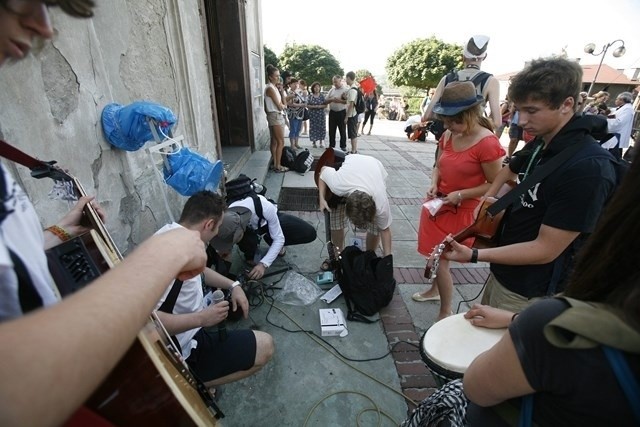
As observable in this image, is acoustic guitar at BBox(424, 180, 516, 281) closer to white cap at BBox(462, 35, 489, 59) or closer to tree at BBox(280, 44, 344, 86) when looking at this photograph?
white cap at BBox(462, 35, 489, 59)

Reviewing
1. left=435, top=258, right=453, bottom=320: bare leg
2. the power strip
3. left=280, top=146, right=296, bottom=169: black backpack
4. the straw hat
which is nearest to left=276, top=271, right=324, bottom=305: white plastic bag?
the power strip

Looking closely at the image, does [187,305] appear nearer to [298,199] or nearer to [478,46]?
[298,199]

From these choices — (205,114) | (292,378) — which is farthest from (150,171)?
(292,378)

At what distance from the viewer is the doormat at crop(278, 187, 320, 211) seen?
5117 millimetres

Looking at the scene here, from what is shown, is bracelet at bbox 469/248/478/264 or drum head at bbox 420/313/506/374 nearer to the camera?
drum head at bbox 420/313/506/374

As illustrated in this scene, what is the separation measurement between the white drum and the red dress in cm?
91

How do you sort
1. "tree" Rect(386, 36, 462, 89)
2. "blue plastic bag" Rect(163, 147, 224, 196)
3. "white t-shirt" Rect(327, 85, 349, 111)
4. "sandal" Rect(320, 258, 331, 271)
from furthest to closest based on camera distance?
"tree" Rect(386, 36, 462, 89) → "white t-shirt" Rect(327, 85, 349, 111) → "sandal" Rect(320, 258, 331, 271) → "blue plastic bag" Rect(163, 147, 224, 196)

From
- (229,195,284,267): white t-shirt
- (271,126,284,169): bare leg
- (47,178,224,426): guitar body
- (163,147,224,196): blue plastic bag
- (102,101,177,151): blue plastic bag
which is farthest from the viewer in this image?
(271,126,284,169): bare leg

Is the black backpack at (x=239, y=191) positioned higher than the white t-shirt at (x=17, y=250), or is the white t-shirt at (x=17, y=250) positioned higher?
the white t-shirt at (x=17, y=250)

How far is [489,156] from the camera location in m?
2.22

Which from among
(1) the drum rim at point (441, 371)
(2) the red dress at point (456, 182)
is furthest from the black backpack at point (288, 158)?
(1) the drum rim at point (441, 371)

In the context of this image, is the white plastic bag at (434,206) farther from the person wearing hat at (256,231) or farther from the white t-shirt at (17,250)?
the white t-shirt at (17,250)

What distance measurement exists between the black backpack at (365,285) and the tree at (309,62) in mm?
36075

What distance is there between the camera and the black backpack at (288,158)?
21.4 ft
